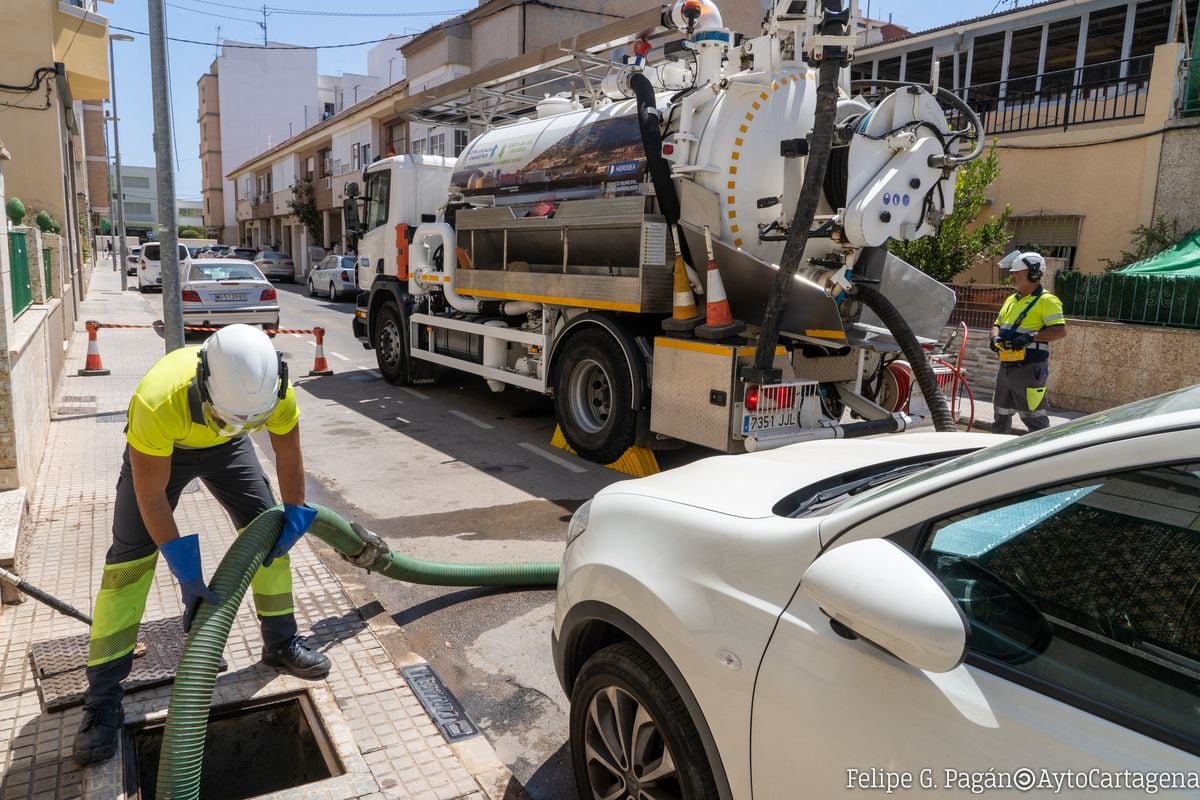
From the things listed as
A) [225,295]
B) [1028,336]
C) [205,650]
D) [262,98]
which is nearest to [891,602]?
[205,650]

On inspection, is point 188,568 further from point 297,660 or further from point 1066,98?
point 1066,98

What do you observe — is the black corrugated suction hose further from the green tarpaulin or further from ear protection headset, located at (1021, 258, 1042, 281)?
the green tarpaulin

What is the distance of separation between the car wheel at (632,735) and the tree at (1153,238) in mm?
12745

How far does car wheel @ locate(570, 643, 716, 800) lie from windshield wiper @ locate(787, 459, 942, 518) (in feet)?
1.98

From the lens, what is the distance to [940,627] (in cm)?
156

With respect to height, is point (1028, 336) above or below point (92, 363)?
above

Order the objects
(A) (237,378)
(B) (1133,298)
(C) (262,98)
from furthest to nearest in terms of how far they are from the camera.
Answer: (C) (262,98) < (B) (1133,298) < (A) (237,378)

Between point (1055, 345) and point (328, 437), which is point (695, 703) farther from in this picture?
point (1055, 345)

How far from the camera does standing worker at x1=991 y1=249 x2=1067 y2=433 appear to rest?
22.6 ft

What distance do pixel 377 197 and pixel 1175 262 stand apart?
10638 mm

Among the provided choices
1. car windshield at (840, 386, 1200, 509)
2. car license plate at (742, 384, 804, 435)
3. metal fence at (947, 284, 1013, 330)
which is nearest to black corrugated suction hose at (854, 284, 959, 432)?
car license plate at (742, 384, 804, 435)

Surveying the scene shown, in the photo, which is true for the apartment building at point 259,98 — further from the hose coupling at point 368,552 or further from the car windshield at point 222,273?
the hose coupling at point 368,552

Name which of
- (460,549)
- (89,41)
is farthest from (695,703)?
(89,41)

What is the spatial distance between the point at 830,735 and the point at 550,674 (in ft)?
7.67
